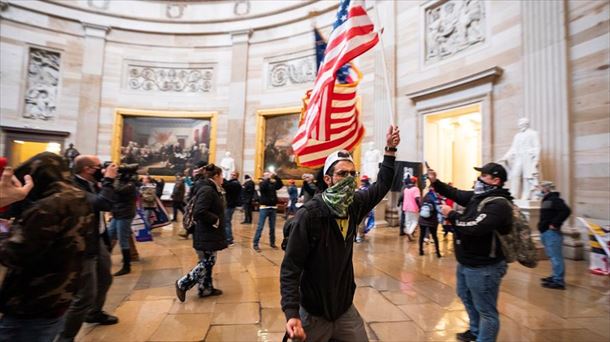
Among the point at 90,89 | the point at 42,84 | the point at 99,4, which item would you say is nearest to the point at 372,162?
the point at 90,89

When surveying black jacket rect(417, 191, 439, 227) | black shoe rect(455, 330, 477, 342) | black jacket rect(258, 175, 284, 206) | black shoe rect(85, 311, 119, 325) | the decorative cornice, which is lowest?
black shoe rect(85, 311, 119, 325)

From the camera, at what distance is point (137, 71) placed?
57.2ft

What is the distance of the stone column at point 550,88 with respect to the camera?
23.3ft

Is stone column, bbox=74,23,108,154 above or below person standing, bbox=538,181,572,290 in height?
above

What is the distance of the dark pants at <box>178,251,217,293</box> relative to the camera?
383 centimetres

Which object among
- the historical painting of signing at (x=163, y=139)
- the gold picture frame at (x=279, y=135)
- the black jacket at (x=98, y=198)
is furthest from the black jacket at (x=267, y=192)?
the historical painting of signing at (x=163, y=139)

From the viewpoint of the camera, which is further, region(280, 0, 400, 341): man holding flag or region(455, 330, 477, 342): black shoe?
region(455, 330, 477, 342): black shoe

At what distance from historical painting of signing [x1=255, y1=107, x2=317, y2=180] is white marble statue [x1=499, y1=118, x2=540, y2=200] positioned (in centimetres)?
916

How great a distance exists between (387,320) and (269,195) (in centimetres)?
394

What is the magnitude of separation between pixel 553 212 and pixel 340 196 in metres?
4.50

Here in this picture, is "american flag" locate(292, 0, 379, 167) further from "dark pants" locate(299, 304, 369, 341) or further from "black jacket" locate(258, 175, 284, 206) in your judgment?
"dark pants" locate(299, 304, 369, 341)

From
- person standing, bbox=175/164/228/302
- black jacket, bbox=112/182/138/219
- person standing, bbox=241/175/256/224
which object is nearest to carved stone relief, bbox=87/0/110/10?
person standing, bbox=241/175/256/224

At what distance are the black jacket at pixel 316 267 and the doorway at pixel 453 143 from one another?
31.2ft

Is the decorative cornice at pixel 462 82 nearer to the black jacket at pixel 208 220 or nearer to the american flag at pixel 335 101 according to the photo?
the american flag at pixel 335 101
